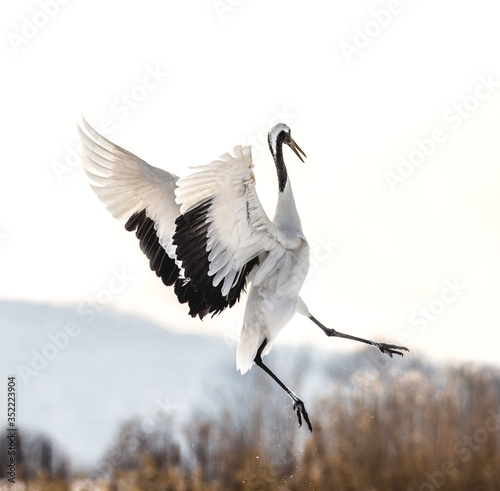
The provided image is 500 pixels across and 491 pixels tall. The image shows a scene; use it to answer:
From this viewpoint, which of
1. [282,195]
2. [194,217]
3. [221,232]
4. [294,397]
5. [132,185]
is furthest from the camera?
[132,185]

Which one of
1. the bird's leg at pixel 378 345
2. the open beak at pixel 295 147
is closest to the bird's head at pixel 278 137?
the open beak at pixel 295 147

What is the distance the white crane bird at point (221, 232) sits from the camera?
4.05 m

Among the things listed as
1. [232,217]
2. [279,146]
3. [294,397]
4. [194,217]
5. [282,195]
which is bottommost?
[294,397]

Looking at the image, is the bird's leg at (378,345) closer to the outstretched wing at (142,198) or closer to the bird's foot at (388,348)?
the bird's foot at (388,348)

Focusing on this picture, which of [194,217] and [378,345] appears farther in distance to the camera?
[378,345]

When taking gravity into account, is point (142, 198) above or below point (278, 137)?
below

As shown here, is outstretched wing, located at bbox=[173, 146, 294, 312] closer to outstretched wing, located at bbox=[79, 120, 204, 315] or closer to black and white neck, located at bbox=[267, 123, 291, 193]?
black and white neck, located at bbox=[267, 123, 291, 193]

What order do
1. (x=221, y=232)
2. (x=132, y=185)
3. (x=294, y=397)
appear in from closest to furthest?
1. (x=221, y=232)
2. (x=294, y=397)
3. (x=132, y=185)

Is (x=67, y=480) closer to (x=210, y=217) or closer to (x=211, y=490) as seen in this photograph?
(x=211, y=490)

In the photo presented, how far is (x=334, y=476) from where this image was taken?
32.3 ft

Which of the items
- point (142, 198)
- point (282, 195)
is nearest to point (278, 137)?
point (282, 195)

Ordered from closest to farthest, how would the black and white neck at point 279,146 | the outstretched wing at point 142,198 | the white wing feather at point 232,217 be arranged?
1. the white wing feather at point 232,217
2. the black and white neck at point 279,146
3. the outstretched wing at point 142,198

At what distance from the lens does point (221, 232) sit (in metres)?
4.25

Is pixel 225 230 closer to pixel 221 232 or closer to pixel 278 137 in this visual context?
pixel 221 232
